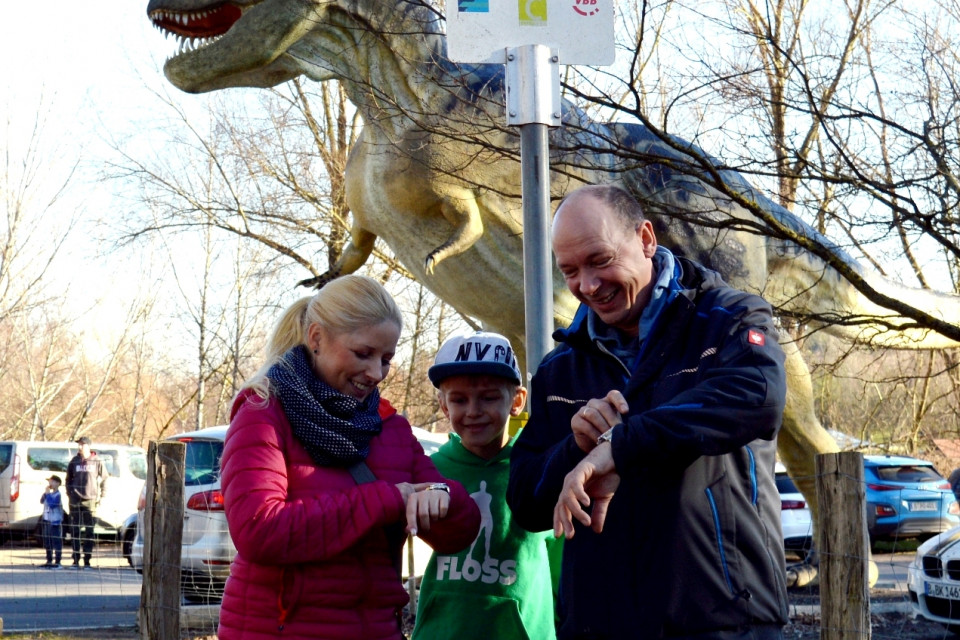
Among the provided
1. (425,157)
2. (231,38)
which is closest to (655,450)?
(425,157)

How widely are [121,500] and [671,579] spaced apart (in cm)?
1863

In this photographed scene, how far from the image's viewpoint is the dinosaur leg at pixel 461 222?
5.93 m

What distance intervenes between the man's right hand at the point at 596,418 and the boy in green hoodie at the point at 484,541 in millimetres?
955

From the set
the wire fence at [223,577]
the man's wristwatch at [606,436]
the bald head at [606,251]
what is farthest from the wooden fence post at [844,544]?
the man's wristwatch at [606,436]

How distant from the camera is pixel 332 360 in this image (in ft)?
8.79

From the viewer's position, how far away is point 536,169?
9.93ft

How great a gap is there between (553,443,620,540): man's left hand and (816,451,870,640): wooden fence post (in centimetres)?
209

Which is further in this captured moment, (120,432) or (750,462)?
(120,432)

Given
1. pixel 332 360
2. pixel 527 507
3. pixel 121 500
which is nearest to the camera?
pixel 527 507

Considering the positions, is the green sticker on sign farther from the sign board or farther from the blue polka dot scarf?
the blue polka dot scarf

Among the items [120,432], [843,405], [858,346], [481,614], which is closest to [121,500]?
[843,405]

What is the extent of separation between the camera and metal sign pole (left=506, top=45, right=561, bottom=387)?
2.90 meters

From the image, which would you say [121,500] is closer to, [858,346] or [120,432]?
[858,346]

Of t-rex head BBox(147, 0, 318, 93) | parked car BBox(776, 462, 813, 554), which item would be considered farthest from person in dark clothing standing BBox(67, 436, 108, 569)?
t-rex head BBox(147, 0, 318, 93)
